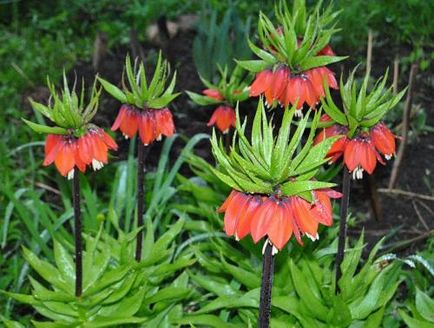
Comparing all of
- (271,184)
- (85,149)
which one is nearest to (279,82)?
(85,149)

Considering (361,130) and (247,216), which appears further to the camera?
(361,130)

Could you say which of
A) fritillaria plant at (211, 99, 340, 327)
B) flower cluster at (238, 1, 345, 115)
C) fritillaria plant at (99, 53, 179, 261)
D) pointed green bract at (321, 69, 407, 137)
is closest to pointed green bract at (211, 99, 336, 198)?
fritillaria plant at (211, 99, 340, 327)

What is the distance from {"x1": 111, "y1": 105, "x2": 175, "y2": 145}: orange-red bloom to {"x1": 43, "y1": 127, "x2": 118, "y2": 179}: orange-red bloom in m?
0.15

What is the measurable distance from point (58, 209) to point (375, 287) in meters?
1.73

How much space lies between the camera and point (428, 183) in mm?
3734

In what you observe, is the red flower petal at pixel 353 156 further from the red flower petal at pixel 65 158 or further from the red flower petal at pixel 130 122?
the red flower petal at pixel 65 158

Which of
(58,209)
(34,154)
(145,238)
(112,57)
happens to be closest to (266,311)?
(145,238)

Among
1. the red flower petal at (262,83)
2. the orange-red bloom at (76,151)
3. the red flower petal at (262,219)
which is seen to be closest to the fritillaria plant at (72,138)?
the orange-red bloom at (76,151)

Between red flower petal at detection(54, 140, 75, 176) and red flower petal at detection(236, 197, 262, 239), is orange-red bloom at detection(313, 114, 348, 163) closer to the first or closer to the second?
red flower petal at detection(236, 197, 262, 239)

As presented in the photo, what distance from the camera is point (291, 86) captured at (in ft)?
7.42

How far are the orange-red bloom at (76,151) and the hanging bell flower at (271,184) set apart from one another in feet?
2.11

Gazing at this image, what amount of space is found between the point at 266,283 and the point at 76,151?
698 mm

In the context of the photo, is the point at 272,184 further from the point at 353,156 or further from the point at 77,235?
the point at 77,235

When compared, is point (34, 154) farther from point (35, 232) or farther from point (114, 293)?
point (114, 293)
